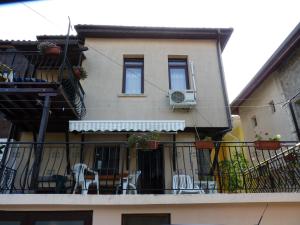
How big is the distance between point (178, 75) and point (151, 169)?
4.14m

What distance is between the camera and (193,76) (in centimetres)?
1138

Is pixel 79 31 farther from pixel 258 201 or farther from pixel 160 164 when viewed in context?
pixel 258 201

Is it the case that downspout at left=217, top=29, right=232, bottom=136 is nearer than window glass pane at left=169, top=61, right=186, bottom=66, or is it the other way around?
downspout at left=217, top=29, right=232, bottom=136

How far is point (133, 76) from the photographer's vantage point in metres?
11.7

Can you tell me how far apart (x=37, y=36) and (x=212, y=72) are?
25.0 ft

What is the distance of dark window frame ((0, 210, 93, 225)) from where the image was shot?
6.19 meters

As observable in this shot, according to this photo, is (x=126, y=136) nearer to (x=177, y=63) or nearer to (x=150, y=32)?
(x=177, y=63)

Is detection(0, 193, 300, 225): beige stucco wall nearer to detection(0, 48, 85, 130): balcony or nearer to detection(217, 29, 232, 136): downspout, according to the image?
detection(0, 48, 85, 130): balcony

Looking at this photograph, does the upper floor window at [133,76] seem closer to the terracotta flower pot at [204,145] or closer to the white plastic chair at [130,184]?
the white plastic chair at [130,184]

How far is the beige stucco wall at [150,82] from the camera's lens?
10.6 metres

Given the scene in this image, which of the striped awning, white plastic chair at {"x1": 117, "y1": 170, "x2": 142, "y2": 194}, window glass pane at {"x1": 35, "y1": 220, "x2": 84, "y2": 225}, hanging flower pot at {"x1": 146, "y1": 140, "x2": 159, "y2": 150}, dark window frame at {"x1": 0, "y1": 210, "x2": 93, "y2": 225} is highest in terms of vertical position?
the striped awning

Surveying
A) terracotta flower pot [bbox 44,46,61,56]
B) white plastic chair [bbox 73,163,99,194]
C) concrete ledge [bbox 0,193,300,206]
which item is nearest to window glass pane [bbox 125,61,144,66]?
terracotta flower pot [bbox 44,46,61,56]

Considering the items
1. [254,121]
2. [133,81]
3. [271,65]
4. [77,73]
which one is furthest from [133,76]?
[254,121]

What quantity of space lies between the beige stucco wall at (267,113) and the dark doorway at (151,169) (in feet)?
18.5
